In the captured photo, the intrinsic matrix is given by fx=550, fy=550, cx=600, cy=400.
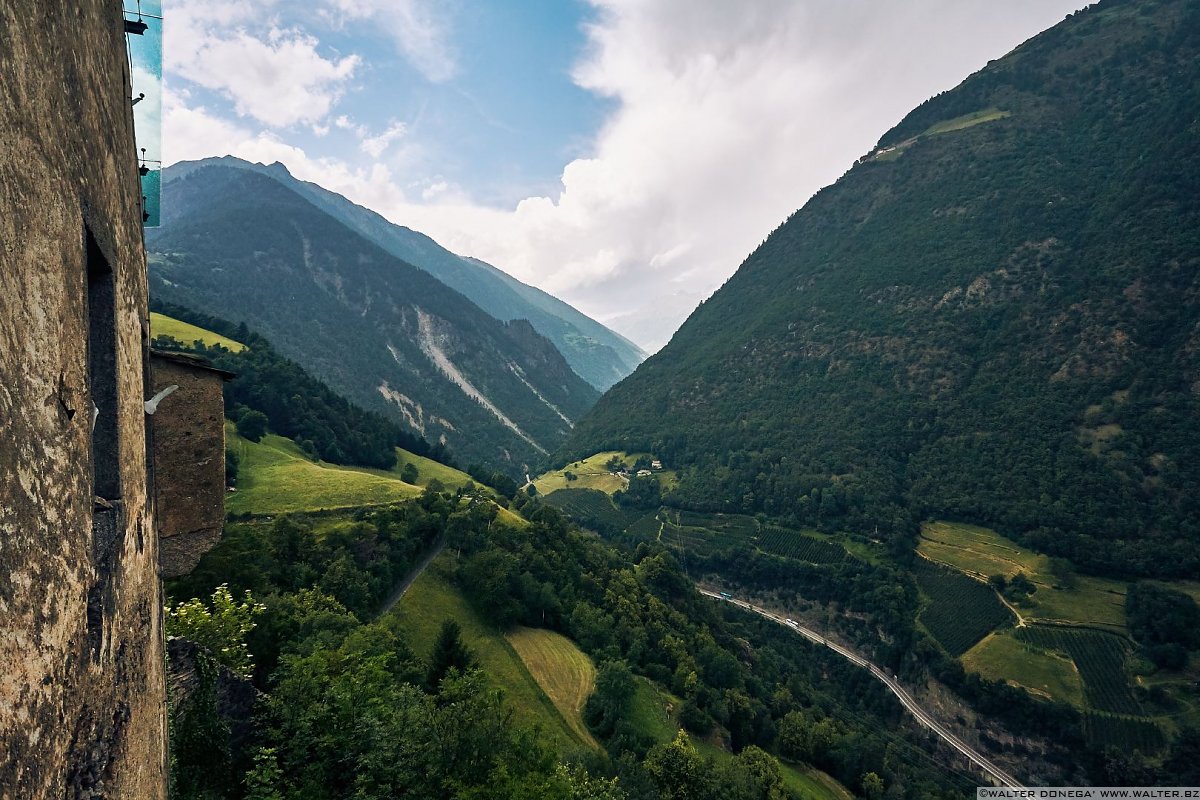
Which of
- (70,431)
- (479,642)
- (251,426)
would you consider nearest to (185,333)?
(251,426)

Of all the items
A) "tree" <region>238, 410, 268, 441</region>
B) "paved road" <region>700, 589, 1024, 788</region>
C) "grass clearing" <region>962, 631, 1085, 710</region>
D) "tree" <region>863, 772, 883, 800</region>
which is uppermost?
"tree" <region>238, 410, 268, 441</region>

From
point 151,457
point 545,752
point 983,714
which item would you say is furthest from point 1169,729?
point 151,457

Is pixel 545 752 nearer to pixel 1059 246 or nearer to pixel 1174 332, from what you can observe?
pixel 1174 332

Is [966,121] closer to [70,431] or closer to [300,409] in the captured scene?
[300,409]

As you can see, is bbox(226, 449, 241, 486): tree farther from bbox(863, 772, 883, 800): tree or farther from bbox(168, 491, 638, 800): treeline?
bbox(863, 772, 883, 800): tree

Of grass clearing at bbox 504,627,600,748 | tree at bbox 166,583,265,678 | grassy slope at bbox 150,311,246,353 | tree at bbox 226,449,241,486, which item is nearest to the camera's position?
tree at bbox 166,583,265,678

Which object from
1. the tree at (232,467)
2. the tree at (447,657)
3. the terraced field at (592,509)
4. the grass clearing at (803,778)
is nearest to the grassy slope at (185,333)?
the tree at (232,467)

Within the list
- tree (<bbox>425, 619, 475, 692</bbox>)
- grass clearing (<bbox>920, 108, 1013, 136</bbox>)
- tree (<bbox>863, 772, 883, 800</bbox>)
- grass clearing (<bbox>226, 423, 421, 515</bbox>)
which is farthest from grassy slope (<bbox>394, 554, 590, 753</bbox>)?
grass clearing (<bbox>920, 108, 1013, 136</bbox>)
